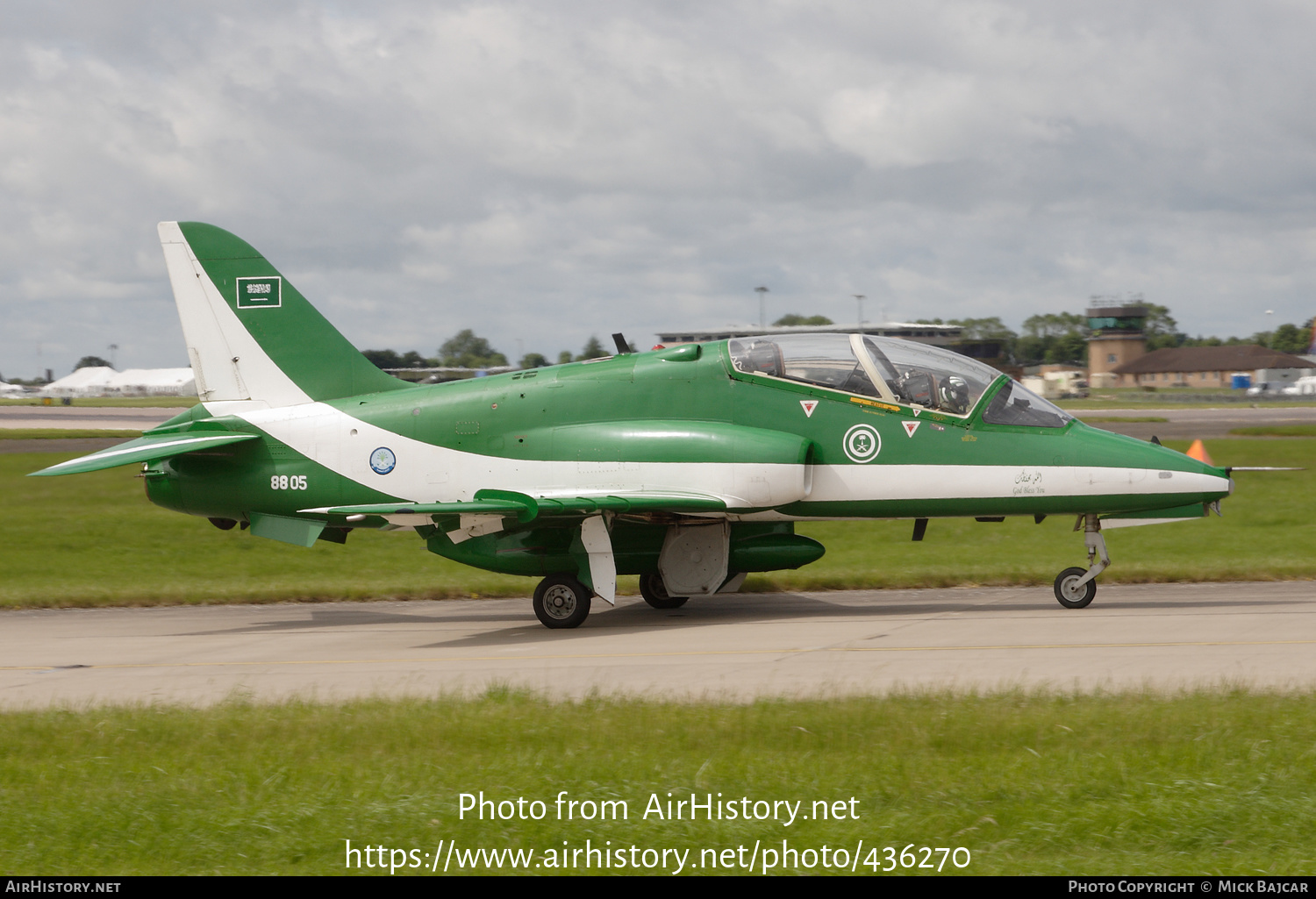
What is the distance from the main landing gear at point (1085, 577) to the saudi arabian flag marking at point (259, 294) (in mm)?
10541

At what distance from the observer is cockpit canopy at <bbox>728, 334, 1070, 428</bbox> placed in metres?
13.3

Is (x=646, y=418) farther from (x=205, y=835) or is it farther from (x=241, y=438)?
(x=205, y=835)

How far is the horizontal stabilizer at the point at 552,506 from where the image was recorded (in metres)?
12.6

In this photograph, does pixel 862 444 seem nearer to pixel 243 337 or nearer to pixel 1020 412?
pixel 1020 412

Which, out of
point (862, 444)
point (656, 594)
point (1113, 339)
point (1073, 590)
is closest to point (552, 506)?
point (656, 594)

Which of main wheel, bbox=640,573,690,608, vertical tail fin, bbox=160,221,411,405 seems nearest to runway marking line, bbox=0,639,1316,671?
main wheel, bbox=640,573,690,608

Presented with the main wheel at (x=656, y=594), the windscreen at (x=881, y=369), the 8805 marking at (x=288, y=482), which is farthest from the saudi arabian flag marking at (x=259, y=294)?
the windscreen at (x=881, y=369)

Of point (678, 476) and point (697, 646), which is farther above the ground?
point (678, 476)

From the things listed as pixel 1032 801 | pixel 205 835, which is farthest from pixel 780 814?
pixel 205 835

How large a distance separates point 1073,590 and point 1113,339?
12555 cm

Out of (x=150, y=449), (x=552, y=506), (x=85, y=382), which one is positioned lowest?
(x=552, y=506)

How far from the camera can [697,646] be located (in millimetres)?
11781

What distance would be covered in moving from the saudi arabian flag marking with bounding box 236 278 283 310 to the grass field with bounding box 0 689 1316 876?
7.72 metres

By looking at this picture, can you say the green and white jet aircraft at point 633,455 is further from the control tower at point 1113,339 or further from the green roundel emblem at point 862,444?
the control tower at point 1113,339
